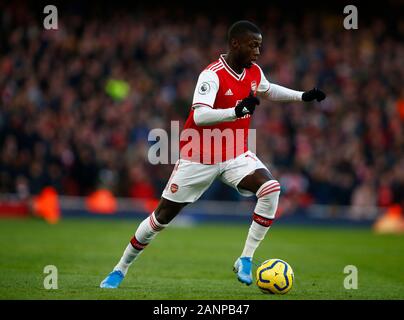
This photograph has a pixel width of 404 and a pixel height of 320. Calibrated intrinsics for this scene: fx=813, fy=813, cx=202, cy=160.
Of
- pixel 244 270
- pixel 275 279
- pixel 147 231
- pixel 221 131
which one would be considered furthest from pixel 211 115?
pixel 275 279

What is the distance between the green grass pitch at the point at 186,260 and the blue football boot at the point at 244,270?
0.19 metres

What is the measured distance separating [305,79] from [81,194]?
7952mm

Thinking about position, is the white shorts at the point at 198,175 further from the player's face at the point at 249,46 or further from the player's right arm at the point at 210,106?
the player's face at the point at 249,46

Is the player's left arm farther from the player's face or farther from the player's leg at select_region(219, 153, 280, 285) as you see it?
the player's leg at select_region(219, 153, 280, 285)

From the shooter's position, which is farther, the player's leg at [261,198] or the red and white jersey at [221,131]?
the red and white jersey at [221,131]

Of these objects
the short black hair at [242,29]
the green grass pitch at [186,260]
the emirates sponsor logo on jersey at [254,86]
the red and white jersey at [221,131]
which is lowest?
the green grass pitch at [186,260]

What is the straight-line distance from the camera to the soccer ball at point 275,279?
28.4 feet

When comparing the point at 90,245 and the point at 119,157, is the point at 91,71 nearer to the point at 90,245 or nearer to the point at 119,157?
the point at 119,157

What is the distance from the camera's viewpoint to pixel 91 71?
23.2 meters

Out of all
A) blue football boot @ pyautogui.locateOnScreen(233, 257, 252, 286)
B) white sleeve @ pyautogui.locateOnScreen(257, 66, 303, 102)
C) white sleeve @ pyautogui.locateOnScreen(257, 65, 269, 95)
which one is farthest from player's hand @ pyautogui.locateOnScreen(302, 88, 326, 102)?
blue football boot @ pyautogui.locateOnScreen(233, 257, 252, 286)

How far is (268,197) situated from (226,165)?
0.61m

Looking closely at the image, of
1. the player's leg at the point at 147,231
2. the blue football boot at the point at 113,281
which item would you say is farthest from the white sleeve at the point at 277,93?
the blue football boot at the point at 113,281

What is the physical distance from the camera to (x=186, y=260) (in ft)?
41.6
